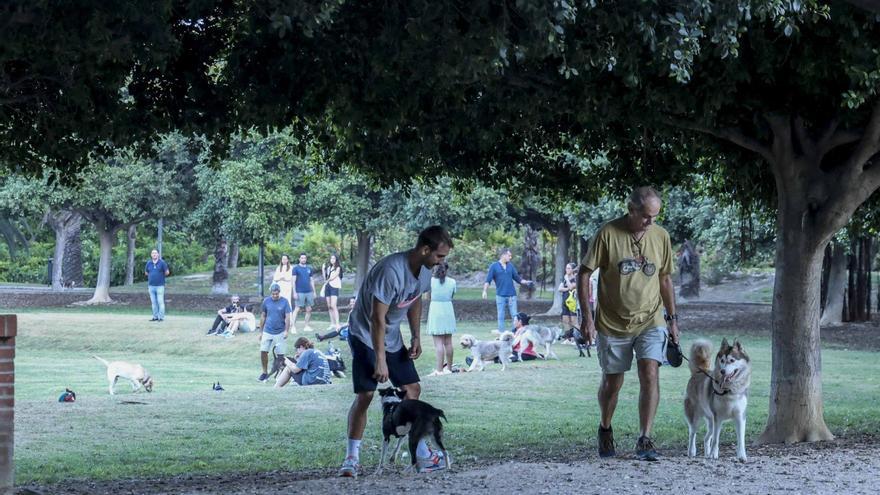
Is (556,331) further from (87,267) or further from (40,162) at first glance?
(87,267)

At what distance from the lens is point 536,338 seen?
24.4 meters

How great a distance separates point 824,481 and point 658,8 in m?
3.46

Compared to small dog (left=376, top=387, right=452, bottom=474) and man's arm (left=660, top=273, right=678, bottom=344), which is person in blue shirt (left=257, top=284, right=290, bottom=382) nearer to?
man's arm (left=660, top=273, right=678, bottom=344)

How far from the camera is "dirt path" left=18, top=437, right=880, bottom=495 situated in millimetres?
8758

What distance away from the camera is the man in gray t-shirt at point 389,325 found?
928cm

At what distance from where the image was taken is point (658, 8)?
8.91 meters

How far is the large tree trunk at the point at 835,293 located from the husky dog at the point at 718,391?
26.3 m

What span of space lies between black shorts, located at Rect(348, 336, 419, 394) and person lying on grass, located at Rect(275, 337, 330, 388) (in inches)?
458

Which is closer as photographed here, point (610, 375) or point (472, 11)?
point (472, 11)

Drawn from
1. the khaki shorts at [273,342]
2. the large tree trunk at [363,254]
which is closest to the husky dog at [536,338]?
the khaki shorts at [273,342]

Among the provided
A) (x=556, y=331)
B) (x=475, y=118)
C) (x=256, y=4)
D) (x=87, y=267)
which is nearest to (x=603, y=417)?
(x=475, y=118)

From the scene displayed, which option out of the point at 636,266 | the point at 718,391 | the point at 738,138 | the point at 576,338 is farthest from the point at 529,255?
the point at 636,266

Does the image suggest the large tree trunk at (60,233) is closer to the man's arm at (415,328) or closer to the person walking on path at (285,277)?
the person walking on path at (285,277)

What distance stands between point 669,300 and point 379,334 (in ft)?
7.83
